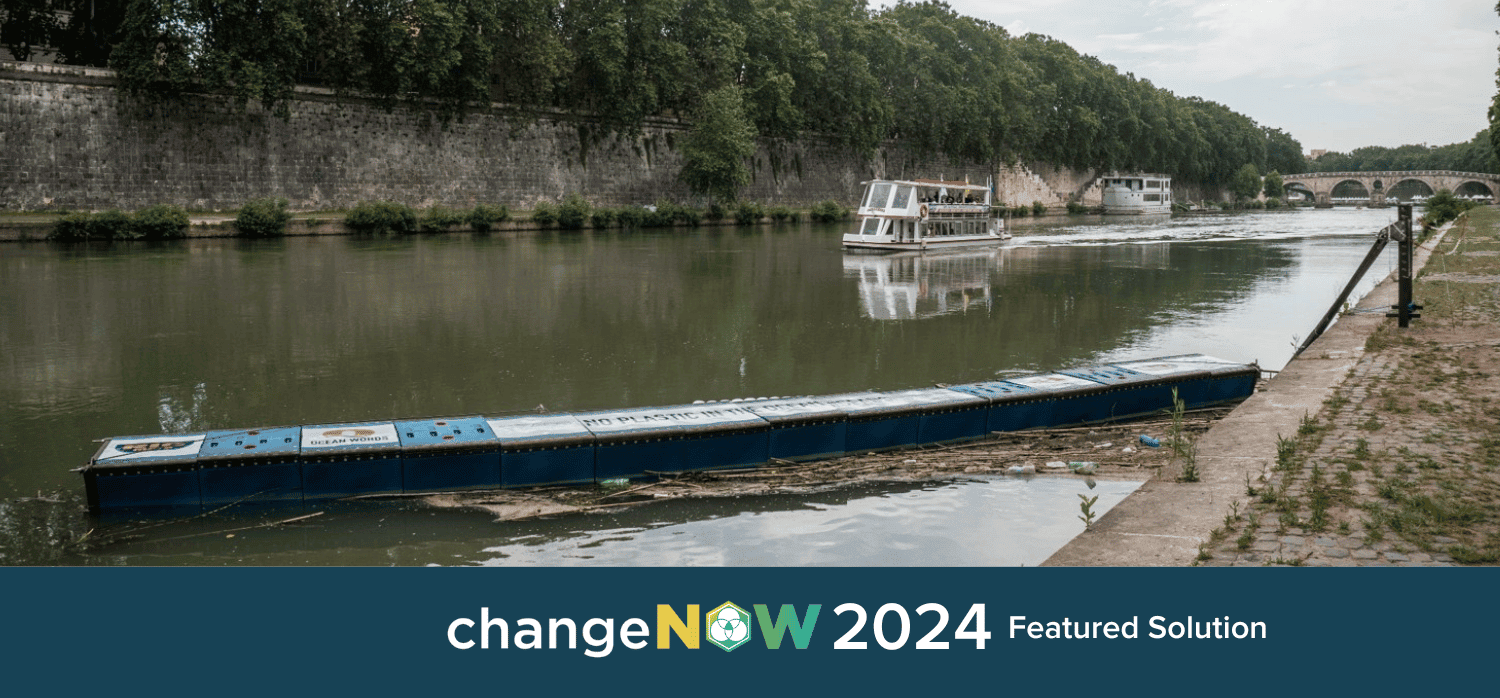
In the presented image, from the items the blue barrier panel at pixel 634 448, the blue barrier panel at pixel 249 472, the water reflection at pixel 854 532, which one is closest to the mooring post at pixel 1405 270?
the water reflection at pixel 854 532

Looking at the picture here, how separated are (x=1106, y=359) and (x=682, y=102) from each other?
141 feet

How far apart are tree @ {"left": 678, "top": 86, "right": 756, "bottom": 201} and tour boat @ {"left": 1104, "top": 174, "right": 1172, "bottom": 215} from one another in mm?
39711

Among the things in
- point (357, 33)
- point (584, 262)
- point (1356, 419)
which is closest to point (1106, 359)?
point (1356, 419)

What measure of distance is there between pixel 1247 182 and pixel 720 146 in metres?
83.0

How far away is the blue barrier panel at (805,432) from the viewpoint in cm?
827

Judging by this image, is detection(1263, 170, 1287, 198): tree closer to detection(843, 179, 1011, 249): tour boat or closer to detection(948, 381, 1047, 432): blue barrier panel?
detection(843, 179, 1011, 249): tour boat

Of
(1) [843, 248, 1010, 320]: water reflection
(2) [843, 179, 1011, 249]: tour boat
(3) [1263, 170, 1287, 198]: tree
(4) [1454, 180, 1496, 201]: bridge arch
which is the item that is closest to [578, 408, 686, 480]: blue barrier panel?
(1) [843, 248, 1010, 320]: water reflection

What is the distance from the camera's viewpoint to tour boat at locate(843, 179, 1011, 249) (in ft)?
114

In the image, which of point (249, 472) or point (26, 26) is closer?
point (249, 472)

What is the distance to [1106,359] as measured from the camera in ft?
43.2

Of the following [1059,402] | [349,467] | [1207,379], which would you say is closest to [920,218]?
[1207,379]

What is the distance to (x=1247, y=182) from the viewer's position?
11306cm

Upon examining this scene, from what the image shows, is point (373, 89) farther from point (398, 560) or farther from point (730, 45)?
point (398, 560)
